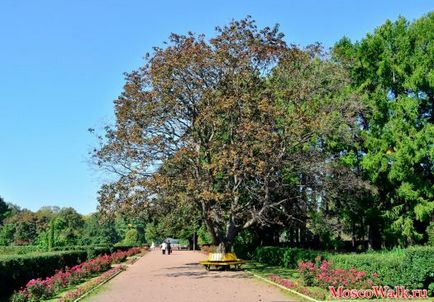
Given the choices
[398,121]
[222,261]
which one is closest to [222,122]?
[222,261]

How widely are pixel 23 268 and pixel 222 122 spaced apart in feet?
40.5

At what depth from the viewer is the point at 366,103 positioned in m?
29.7

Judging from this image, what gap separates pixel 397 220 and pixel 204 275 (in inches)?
522

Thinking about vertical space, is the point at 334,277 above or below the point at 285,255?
above

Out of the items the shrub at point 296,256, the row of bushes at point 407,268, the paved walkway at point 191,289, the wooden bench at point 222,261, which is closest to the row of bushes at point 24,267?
the paved walkway at point 191,289

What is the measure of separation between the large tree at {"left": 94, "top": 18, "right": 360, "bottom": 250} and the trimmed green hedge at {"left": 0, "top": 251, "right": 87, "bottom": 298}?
4061 millimetres

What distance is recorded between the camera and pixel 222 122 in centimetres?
2553

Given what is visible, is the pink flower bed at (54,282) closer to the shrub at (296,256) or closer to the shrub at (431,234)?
the shrub at (296,256)

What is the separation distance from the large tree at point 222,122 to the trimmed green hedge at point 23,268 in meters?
4.06

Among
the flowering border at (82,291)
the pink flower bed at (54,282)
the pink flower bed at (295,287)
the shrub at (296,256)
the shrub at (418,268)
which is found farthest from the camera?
the shrub at (296,256)

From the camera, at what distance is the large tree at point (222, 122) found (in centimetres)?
2395

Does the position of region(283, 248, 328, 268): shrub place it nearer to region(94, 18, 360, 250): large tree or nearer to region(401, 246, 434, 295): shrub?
region(94, 18, 360, 250): large tree

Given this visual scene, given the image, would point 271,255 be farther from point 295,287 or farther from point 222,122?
point 295,287

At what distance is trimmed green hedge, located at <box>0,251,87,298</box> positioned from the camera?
16.7 meters
